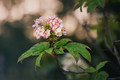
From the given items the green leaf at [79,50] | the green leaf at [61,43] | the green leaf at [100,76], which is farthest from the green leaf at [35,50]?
the green leaf at [100,76]

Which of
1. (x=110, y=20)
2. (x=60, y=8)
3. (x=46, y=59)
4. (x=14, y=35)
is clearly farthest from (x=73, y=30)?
(x=14, y=35)

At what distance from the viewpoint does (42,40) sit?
6766mm

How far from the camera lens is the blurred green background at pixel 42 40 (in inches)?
87.9

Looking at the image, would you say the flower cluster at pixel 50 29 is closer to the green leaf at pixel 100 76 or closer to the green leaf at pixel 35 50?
the green leaf at pixel 35 50

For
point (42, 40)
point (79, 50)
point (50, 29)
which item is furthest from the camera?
point (42, 40)

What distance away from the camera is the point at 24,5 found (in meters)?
8.06

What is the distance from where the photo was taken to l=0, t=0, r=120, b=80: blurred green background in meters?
2.23

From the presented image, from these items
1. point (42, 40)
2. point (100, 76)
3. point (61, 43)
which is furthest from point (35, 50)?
point (42, 40)

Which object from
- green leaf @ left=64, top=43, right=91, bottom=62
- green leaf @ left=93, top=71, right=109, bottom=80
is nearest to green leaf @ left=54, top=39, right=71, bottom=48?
green leaf @ left=64, top=43, right=91, bottom=62

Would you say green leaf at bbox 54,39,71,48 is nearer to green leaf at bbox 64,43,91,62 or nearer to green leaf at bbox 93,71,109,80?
green leaf at bbox 64,43,91,62

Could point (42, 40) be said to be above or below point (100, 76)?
above

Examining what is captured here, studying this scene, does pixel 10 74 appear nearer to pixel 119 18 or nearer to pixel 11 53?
pixel 11 53

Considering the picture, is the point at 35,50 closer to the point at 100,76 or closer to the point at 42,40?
the point at 100,76

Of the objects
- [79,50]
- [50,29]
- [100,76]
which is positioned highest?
[50,29]
